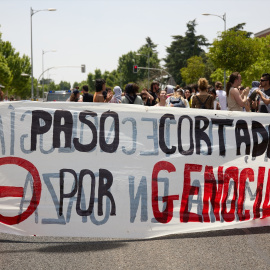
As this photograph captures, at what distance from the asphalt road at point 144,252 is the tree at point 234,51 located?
114 ft

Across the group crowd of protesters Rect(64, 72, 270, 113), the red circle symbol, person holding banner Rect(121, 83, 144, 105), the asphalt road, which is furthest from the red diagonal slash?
person holding banner Rect(121, 83, 144, 105)

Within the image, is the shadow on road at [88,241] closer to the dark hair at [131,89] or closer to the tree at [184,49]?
the dark hair at [131,89]

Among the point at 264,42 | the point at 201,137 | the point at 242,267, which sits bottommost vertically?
the point at 242,267

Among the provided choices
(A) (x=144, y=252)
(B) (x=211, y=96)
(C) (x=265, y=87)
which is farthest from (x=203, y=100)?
(A) (x=144, y=252)

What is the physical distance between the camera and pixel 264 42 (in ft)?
178

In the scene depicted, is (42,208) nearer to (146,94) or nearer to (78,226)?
(78,226)

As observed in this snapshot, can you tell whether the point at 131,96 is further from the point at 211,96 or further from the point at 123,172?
the point at 123,172

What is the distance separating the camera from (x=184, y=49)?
100 m

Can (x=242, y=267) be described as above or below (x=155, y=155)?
below

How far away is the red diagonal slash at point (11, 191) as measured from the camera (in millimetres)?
5465

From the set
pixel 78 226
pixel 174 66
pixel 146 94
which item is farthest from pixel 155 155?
pixel 174 66

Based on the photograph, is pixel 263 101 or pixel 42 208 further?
pixel 263 101

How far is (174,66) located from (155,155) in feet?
317

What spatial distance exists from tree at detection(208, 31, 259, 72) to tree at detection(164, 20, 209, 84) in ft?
190
